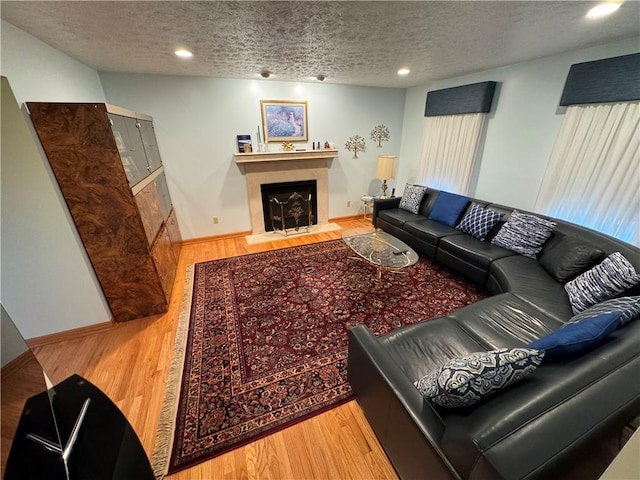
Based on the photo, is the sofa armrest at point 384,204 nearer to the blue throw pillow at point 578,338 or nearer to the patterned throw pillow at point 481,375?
the blue throw pillow at point 578,338

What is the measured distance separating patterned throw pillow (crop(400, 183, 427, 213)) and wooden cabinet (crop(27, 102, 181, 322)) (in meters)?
3.44

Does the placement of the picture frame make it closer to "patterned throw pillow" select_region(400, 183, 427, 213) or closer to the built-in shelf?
the built-in shelf

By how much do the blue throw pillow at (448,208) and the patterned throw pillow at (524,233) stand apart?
0.62 metres

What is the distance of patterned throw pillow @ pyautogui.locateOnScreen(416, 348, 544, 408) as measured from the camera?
2.95 feet

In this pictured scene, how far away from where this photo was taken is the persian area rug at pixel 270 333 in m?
1.52

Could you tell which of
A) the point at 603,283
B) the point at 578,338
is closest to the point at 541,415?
the point at 578,338

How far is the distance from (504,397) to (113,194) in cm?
→ 275

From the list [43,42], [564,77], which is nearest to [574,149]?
[564,77]

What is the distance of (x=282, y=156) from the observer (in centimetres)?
391

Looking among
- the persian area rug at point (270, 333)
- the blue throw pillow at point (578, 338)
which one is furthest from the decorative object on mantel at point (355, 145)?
the blue throw pillow at point (578, 338)

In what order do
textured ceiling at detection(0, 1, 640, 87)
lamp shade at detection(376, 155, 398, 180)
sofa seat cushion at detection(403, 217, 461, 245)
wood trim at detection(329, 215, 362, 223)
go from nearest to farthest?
1. textured ceiling at detection(0, 1, 640, 87)
2. sofa seat cushion at detection(403, 217, 461, 245)
3. lamp shade at detection(376, 155, 398, 180)
4. wood trim at detection(329, 215, 362, 223)

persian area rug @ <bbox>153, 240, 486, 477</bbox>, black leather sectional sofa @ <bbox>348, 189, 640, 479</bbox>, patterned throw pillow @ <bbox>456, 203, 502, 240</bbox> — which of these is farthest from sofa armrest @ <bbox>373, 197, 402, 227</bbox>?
black leather sectional sofa @ <bbox>348, 189, 640, 479</bbox>

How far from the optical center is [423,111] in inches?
172

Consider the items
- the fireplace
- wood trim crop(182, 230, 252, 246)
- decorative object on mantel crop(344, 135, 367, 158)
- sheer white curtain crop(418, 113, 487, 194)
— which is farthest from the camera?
decorative object on mantel crop(344, 135, 367, 158)
